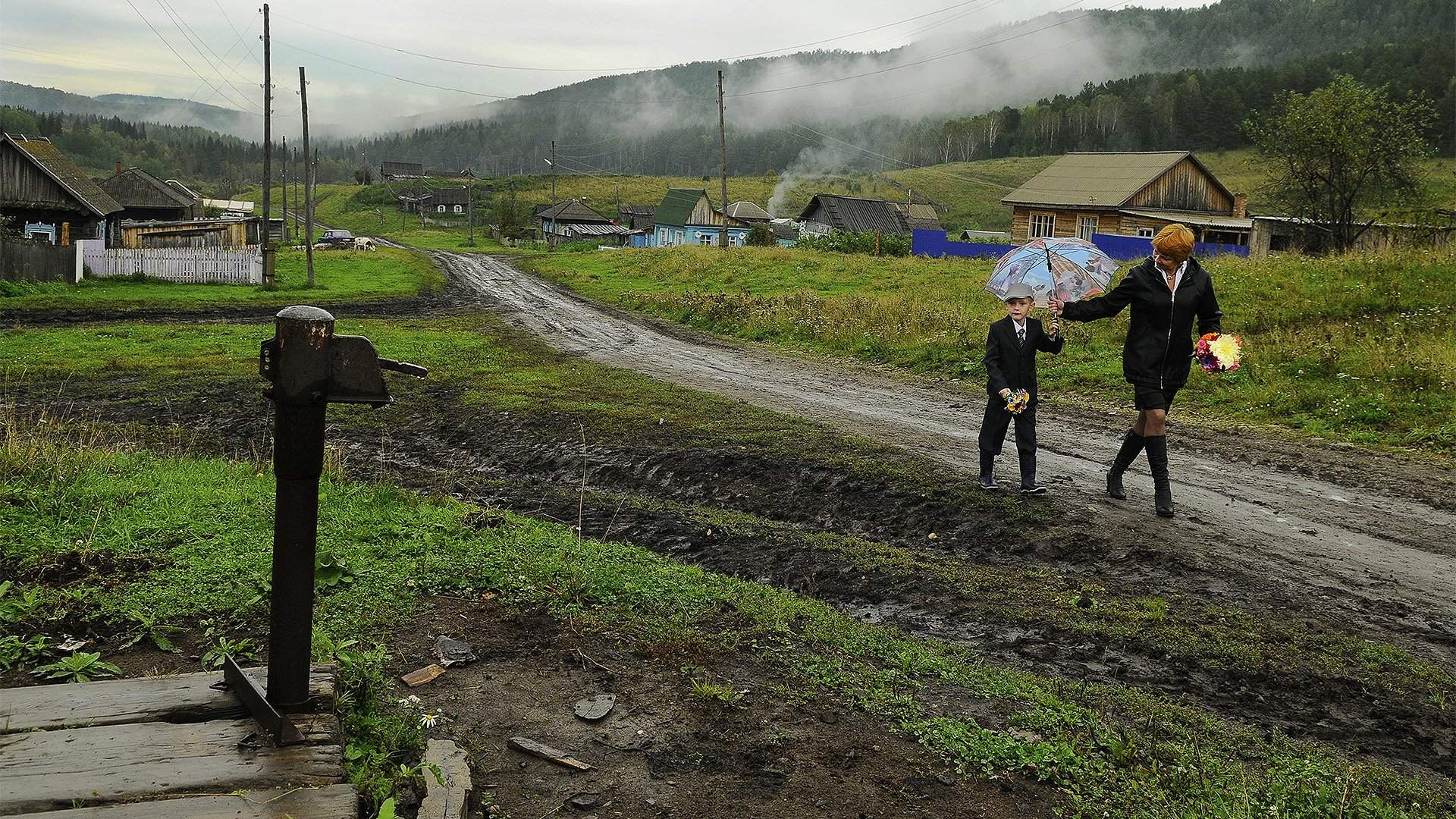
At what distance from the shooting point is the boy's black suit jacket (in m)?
8.09

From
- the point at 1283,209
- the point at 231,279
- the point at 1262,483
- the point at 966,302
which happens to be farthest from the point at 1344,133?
the point at 231,279

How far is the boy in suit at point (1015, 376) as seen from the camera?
8.05 m

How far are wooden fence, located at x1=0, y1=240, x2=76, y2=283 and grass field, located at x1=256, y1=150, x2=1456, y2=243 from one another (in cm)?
4929

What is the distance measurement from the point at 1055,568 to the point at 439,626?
382 centimetres

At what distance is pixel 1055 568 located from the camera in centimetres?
638

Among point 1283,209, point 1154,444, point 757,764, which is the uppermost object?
point 1283,209

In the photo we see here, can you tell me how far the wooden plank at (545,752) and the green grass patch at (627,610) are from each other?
0.43 meters

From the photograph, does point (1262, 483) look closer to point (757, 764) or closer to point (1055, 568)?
point (1055, 568)

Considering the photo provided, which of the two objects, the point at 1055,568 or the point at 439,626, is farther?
the point at 1055,568

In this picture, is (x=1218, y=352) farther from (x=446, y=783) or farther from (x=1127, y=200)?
(x=1127, y=200)

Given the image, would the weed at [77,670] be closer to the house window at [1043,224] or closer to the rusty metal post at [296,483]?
the rusty metal post at [296,483]

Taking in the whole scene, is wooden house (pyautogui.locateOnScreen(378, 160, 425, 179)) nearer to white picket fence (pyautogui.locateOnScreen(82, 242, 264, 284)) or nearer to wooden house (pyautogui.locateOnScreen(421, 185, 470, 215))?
wooden house (pyautogui.locateOnScreen(421, 185, 470, 215))

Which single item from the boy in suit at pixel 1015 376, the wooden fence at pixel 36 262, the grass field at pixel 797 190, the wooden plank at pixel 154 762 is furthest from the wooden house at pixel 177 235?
the wooden plank at pixel 154 762

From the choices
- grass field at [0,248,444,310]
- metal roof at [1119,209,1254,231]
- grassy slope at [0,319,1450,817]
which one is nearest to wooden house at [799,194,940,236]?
metal roof at [1119,209,1254,231]
